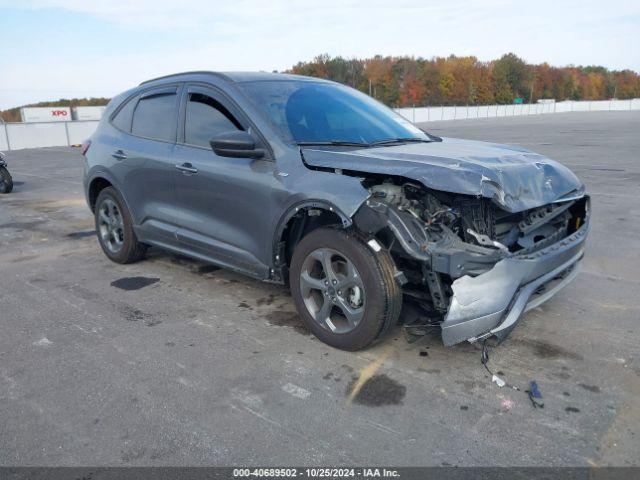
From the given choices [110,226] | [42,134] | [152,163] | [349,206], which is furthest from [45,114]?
[349,206]

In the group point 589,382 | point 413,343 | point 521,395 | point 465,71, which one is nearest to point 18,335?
point 413,343

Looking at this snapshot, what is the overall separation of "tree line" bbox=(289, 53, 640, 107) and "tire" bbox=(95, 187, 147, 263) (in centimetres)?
7672

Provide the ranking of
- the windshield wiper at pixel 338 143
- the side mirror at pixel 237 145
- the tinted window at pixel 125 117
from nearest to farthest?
1. the side mirror at pixel 237 145
2. the windshield wiper at pixel 338 143
3. the tinted window at pixel 125 117

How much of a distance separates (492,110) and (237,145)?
6948 cm

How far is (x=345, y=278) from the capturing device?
11.5ft

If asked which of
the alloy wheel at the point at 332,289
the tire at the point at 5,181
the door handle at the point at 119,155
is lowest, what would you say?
the alloy wheel at the point at 332,289

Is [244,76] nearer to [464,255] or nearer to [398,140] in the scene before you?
[398,140]

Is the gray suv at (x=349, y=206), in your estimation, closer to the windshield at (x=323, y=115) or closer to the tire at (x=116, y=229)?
the windshield at (x=323, y=115)

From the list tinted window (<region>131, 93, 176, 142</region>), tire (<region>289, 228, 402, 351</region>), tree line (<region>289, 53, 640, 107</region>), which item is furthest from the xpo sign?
tire (<region>289, 228, 402, 351</region>)

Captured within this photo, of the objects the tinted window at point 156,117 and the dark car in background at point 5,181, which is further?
the dark car in background at point 5,181

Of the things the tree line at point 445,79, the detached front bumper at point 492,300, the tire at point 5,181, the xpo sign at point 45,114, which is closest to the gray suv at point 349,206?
the detached front bumper at point 492,300

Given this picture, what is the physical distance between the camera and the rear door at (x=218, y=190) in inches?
157

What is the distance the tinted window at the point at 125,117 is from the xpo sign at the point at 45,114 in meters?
52.9

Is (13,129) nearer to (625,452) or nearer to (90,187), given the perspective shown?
(90,187)
